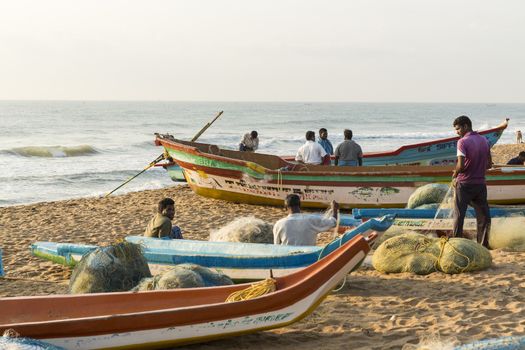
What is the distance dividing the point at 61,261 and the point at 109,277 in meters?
2.46

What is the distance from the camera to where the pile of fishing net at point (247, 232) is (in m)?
8.27

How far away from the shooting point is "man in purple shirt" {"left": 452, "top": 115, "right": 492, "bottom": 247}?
7.69 meters

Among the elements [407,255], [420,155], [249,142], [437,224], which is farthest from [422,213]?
[420,155]

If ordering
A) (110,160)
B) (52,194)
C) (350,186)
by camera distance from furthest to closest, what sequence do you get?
(110,160) → (52,194) → (350,186)

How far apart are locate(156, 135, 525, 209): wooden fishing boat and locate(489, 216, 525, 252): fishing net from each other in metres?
4.13

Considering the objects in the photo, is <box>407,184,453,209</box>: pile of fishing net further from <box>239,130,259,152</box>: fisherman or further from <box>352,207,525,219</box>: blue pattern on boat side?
<box>239,130,259,152</box>: fisherman

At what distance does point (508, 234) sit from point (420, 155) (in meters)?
9.27

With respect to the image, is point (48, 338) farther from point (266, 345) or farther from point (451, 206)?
point (451, 206)

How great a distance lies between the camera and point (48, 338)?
197 inches

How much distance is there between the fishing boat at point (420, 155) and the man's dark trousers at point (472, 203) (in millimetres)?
9018

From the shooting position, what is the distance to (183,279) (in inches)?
237

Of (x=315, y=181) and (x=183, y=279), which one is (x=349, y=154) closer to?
(x=315, y=181)

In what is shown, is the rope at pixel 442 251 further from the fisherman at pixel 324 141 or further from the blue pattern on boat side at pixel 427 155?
the blue pattern on boat side at pixel 427 155

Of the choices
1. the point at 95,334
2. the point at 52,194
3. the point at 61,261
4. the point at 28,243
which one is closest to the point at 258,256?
the point at 95,334
